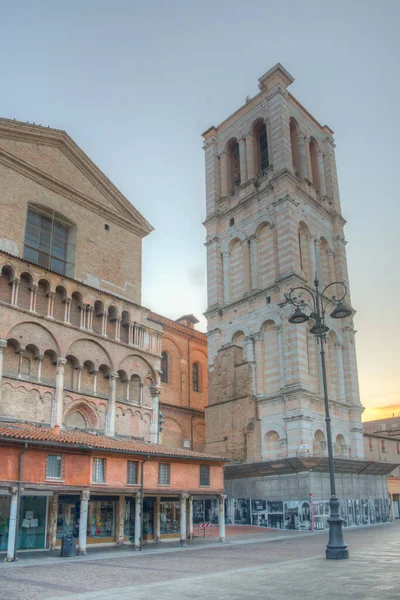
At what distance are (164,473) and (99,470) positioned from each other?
A: 3794 millimetres

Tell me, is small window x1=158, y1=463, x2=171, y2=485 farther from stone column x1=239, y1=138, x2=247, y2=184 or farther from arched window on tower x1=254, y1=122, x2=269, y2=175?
arched window on tower x1=254, y1=122, x2=269, y2=175

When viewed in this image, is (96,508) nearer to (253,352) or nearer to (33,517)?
(33,517)

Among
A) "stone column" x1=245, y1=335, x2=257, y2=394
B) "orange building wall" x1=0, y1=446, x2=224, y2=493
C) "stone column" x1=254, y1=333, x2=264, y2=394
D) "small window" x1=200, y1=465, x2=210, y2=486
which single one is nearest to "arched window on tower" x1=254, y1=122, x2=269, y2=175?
"stone column" x1=245, y1=335, x2=257, y2=394

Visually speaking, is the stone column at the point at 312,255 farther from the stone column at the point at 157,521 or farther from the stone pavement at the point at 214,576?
the stone pavement at the point at 214,576

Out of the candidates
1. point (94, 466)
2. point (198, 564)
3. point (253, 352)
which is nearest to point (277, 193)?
point (253, 352)

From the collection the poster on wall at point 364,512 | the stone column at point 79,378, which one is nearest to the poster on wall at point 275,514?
the poster on wall at point 364,512

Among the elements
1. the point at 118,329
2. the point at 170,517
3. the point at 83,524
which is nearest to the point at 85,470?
the point at 83,524

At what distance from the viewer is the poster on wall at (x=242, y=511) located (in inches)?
1534

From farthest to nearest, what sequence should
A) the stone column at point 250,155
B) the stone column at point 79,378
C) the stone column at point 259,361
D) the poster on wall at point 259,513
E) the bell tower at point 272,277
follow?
the stone column at point 250,155, the stone column at point 259,361, the bell tower at point 272,277, the poster on wall at point 259,513, the stone column at point 79,378

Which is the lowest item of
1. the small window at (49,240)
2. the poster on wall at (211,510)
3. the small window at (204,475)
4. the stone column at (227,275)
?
the poster on wall at (211,510)

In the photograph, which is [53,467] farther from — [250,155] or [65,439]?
[250,155]

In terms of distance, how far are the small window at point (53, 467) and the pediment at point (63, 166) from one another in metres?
16.7

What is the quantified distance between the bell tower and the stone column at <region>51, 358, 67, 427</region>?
17.2 meters

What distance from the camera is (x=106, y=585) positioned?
13.6m
